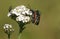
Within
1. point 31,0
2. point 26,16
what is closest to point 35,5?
point 31,0

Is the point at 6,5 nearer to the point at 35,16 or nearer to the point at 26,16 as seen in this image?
the point at 35,16

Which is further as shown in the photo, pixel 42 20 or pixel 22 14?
pixel 42 20

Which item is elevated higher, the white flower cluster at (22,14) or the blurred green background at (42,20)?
the white flower cluster at (22,14)

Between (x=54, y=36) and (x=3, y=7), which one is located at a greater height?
(x=3, y=7)

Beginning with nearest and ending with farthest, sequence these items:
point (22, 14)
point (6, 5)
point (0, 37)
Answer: point (22, 14) < point (0, 37) < point (6, 5)

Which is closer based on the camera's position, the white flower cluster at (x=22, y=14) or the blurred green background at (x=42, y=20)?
the white flower cluster at (x=22, y=14)

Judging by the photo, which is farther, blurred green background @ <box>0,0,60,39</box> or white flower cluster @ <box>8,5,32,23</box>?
blurred green background @ <box>0,0,60,39</box>

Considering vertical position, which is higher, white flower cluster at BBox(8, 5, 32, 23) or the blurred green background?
white flower cluster at BBox(8, 5, 32, 23)

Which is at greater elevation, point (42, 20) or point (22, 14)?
point (22, 14)
